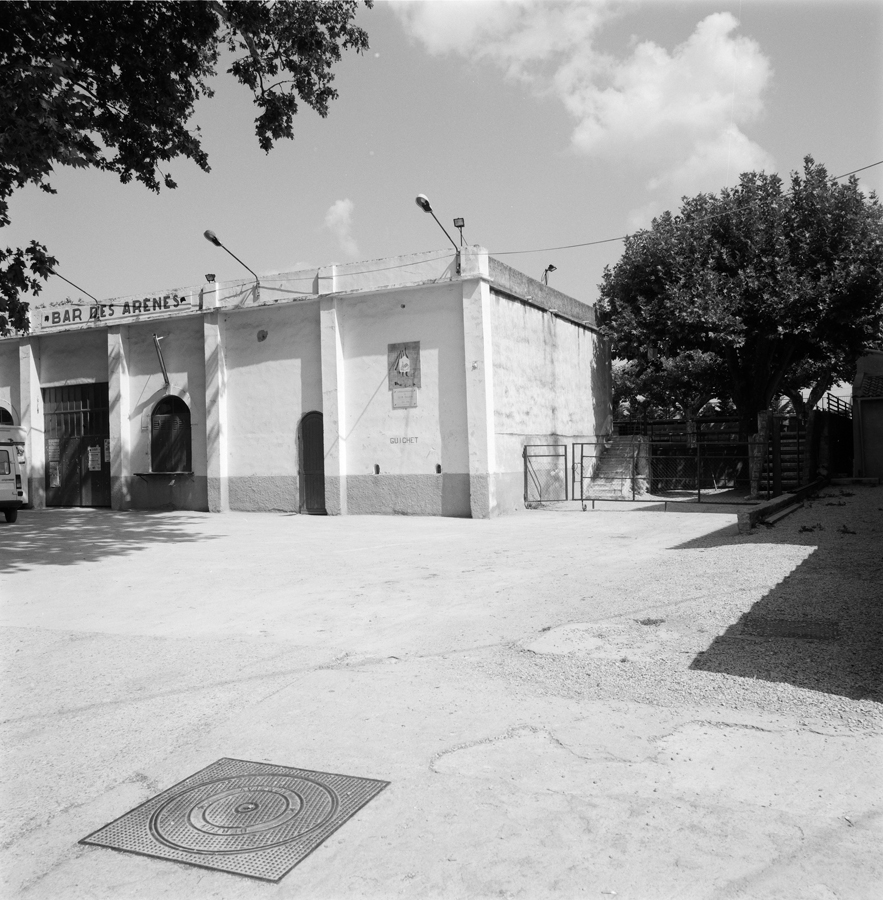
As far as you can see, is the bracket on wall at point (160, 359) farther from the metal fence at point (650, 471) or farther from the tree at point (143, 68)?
the metal fence at point (650, 471)

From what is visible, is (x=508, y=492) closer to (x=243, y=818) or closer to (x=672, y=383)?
(x=243, y=818)

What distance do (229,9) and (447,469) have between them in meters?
9.94

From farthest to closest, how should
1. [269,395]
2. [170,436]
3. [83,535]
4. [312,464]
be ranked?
[170,436], [269,395], [312,464], [83,535]

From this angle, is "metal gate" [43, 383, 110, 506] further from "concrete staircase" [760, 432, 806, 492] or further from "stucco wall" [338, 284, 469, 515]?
"concrete staircase" [760, 432, 806, 492]

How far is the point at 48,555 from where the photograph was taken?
1223 centimetres

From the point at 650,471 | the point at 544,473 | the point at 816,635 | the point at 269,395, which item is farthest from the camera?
the point at 650,471

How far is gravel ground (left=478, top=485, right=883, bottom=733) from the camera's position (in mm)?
4594

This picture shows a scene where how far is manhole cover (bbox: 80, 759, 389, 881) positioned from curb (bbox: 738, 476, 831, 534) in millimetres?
10250

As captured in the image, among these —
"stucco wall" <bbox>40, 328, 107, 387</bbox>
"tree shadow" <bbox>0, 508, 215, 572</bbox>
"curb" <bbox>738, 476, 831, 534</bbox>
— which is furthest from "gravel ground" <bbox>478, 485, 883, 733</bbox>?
"stucco wall" <bbox>40, 328, 107, 387</bbox>

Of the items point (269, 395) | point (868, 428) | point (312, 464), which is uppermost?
point (269, 395)

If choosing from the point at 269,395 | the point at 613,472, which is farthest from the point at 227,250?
the point at 613,472

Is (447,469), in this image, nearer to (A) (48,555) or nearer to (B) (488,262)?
(B) (488,262)

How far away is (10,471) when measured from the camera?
1800 cm

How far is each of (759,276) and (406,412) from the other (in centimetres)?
1057
